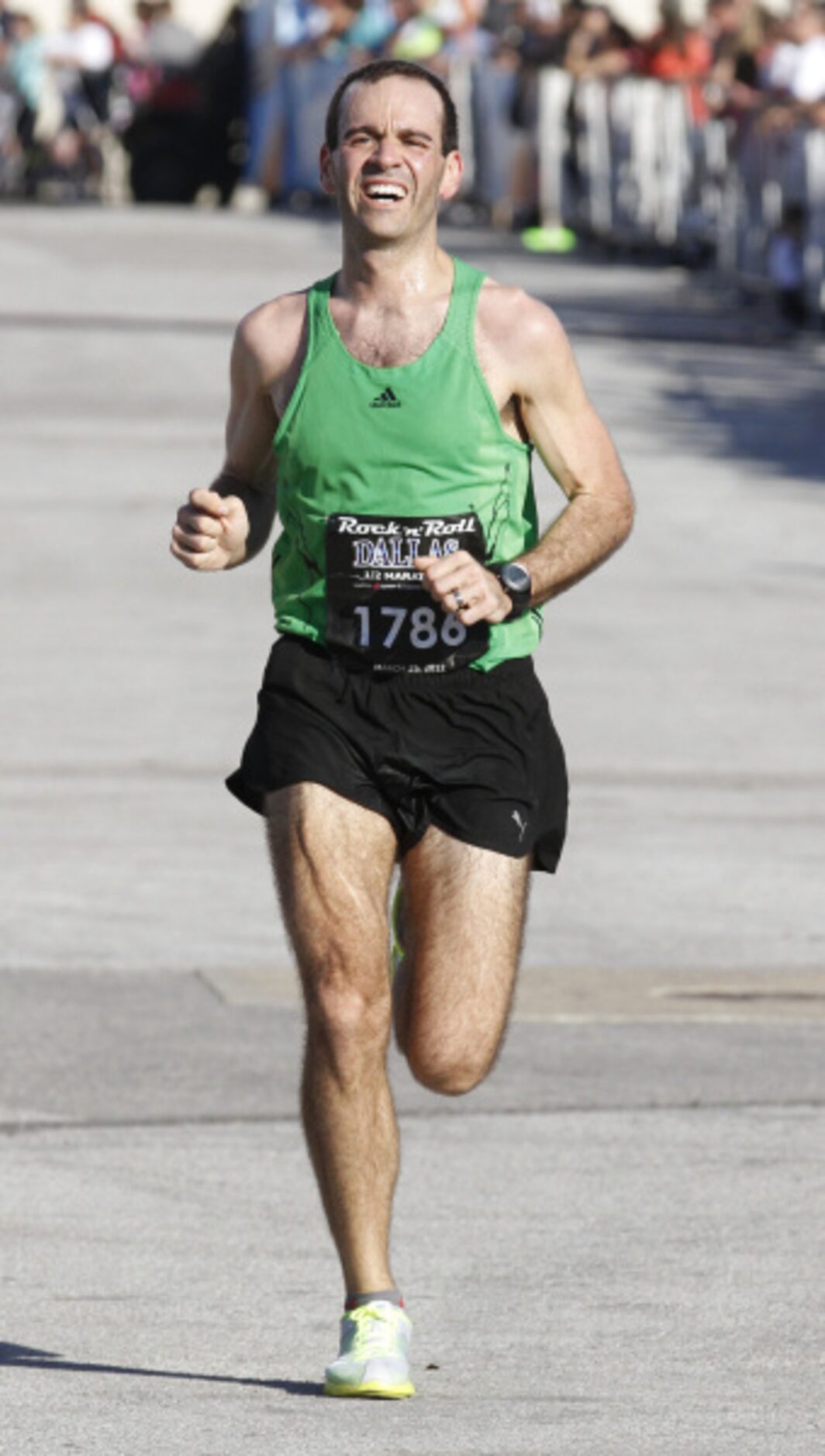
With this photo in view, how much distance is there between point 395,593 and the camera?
5.58 metres

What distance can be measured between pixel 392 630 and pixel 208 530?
0.32 metres

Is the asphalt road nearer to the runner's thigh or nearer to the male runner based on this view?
the male runner

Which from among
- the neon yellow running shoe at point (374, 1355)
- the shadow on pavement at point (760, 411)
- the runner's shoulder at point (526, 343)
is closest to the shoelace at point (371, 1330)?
the neon yellow running shoe at point (374, 1355)

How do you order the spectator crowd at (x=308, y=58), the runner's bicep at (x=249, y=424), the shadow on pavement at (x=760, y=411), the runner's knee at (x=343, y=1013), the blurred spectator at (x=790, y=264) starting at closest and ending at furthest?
1. the runner's knee at (x=343, y=1013)
2. the runner's bicep at (x=249, y=424)
3. the shadow on pavement at (x=760, y=411)
4. the blurred spectator at (x=790, y=264)
5. the spectator crowd at (x=308, y=58)

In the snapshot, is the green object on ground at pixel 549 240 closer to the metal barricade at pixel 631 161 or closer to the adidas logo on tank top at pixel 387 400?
the metal barricade at pixel 631 161

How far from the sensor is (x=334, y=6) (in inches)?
1346

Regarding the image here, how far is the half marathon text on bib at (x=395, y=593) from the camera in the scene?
5566 mm

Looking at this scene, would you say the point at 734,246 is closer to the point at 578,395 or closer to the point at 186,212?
the point at 186,212

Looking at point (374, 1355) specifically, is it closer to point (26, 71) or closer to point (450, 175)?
point (450, 175)

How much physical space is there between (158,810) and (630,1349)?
18.5ft

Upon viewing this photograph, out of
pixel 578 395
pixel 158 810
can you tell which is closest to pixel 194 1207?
pixel 578 395

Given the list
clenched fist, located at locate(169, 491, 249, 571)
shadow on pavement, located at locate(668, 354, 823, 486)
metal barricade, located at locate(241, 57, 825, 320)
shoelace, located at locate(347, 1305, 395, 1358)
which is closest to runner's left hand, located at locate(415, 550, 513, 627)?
clenched fist, located at locate(169, 491, 249, 571)

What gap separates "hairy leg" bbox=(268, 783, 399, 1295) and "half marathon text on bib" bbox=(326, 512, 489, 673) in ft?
0.79

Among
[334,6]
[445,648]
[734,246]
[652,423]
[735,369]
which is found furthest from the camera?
[334,6]
